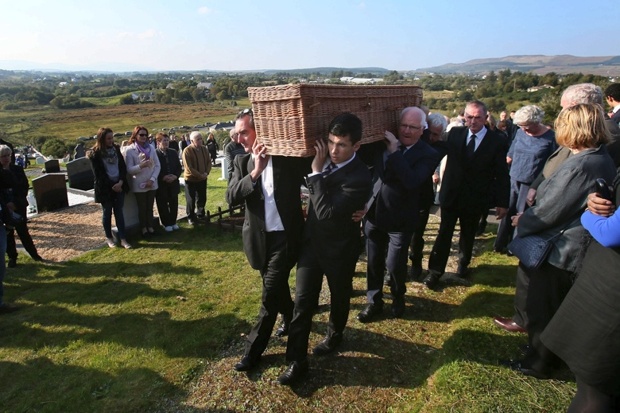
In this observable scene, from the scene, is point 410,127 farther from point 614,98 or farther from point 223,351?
point 223,351

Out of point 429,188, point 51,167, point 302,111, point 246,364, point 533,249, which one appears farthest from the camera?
point 51,167

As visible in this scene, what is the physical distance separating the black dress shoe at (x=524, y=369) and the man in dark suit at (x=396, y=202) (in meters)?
1.26

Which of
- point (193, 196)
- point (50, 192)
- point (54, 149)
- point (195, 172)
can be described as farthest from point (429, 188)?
point (54, 149)

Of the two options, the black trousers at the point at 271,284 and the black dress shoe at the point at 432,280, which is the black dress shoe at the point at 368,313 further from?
the black trousers at the point at 271,284

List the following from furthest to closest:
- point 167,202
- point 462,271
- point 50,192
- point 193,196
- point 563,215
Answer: point 50,192, point 193,196, point 167,202, point 462,271, point 563,215

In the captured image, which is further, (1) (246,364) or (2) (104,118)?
(2) (104,118)

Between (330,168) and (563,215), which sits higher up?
(330,168)

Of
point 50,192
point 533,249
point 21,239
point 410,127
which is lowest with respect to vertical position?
point 21,239

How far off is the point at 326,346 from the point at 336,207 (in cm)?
153

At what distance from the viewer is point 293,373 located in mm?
3443

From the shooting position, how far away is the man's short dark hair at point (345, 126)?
2984mm

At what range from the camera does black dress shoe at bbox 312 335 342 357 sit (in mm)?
3840

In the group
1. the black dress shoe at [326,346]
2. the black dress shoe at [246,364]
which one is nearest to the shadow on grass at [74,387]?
Answer: the black dress shoe at [246,364]

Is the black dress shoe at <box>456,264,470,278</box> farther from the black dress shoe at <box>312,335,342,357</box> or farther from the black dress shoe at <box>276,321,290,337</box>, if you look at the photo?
the black dress shoe at <box>276,321,290,337</box>
